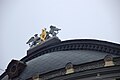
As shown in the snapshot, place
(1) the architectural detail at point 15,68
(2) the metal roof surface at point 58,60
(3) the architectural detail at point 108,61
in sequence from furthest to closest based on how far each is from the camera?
(1) the architectural detail at point 15,68, (2) the metal roof surface at point 58,60, (3) the architectural detail at point 108,61

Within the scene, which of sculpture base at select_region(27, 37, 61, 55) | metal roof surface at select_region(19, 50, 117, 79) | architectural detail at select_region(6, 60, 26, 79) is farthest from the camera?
sculpture base at select_region(27, 37, 61, 55)

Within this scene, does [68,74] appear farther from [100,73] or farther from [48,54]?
[48,54]

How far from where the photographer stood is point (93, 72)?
35531 millimetres

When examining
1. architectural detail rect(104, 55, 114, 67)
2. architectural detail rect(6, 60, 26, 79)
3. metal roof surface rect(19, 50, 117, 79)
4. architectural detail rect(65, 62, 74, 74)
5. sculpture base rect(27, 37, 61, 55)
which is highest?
sculpture base rect(27, 37, 61, 55)

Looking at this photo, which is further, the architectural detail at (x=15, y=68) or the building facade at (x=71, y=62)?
the architectural detail at (x=15, y=68)

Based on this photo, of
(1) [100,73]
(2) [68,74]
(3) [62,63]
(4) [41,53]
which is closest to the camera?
(1) [100,73]

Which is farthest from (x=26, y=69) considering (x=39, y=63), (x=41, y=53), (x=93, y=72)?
(x=93, y=72)

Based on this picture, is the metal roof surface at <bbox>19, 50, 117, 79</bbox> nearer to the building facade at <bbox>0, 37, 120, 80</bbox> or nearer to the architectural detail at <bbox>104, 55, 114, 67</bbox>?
the building facade at <bbox>0, 37, 120, 80</bbox>

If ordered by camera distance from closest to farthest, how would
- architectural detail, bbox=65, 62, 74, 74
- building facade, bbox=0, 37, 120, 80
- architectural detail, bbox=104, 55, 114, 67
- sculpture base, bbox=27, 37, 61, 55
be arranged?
1. architectural detail, bbox=104, 55, 114, 67
2. building facade, bbox=0, 37, 120, 80
3. architectural detail, bbox=65, 62, 74, 74
4. sculpture base, bbox=27, 37, 61, 55

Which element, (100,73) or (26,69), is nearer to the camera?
(100,73)

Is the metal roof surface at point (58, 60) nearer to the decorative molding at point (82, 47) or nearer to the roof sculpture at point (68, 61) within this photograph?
the roof sculpture at point (68, 61)

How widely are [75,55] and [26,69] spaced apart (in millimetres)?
9269

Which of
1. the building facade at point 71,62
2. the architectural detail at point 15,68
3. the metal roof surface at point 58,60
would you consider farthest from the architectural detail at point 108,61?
the architectural detail at point 15,68

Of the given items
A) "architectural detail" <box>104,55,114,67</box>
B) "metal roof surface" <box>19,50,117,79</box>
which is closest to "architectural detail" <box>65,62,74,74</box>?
"metal roof surface" <box>19,50,117,79</box>
